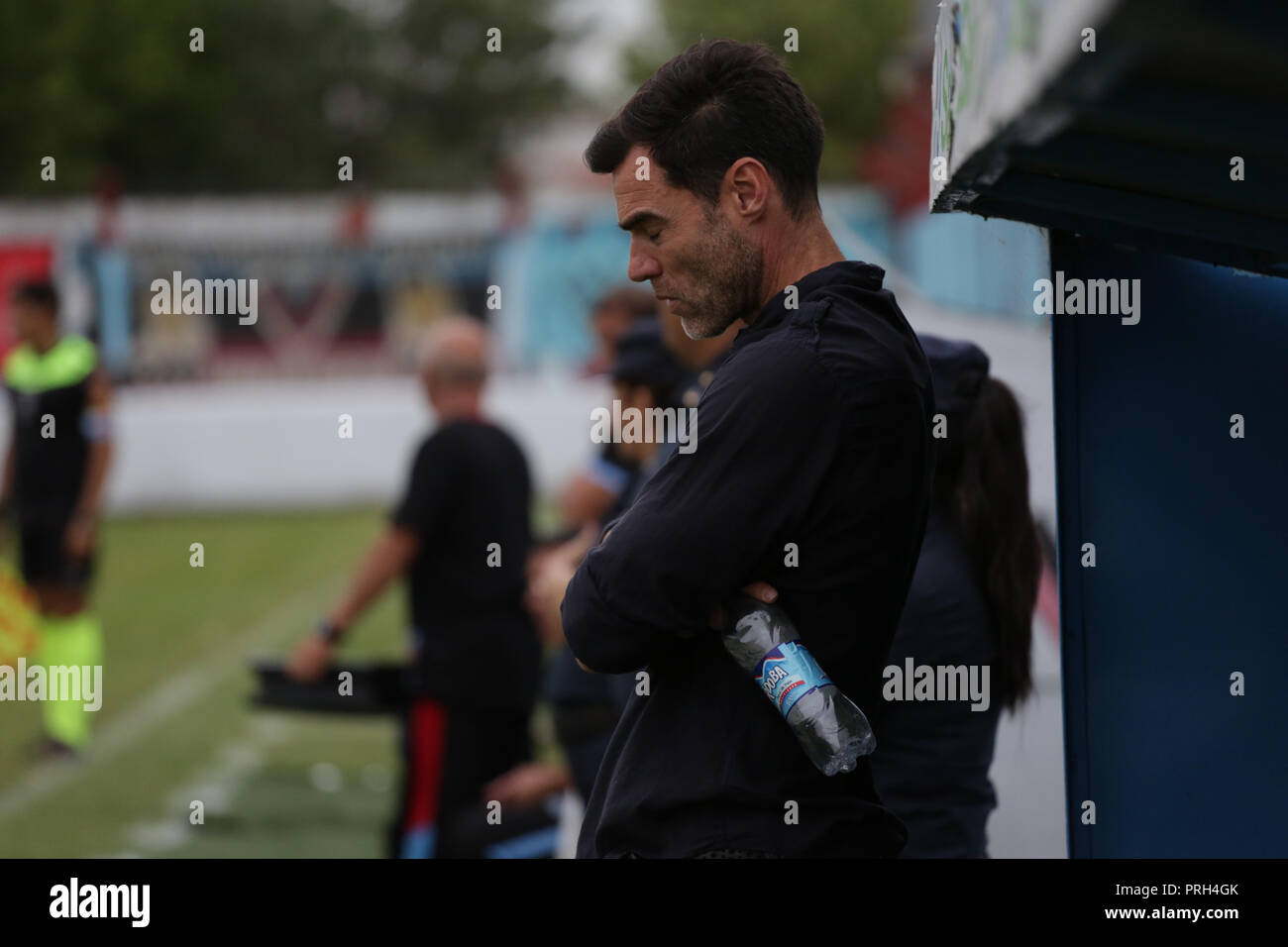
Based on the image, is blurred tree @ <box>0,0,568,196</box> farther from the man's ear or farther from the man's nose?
the man's ear

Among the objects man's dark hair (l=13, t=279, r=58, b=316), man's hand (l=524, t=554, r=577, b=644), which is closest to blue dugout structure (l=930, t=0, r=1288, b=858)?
man's hand (l=524, t=554, r=577, b=644)

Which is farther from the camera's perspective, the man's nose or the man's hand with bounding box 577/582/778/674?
the man's nose

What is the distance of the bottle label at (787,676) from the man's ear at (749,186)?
65 centimetres

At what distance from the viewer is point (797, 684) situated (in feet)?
7.47

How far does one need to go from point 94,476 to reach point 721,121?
765cm

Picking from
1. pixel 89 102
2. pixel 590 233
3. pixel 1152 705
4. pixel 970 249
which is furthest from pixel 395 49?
pixel 1152 705

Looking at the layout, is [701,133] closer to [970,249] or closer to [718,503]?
[718,503]

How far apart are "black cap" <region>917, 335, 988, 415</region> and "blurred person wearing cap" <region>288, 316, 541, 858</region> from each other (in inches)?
118

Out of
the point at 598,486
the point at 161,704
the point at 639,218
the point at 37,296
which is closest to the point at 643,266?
the point at 639,218

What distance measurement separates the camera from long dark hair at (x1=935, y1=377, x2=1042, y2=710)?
10.8 feet

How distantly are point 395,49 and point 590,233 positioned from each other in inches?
1053
